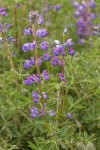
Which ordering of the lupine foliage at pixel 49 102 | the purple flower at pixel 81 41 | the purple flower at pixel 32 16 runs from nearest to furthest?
the purple flower at pixel 32 16 < the lupine foliage at pixel 49 102 < the purple flower at pixel 81 41

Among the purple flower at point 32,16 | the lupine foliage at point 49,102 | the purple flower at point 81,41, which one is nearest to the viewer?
the purple flower at point 32,16

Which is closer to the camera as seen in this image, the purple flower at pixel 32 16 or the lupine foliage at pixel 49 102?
the purple flower at pixel 32 16

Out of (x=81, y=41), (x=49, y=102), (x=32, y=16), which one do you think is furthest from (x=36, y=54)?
(x=81, y=41)

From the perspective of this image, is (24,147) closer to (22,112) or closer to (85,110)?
(22,112)

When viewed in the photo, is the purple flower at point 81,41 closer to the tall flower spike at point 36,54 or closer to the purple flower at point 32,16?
the tall flower spike at point 36,54

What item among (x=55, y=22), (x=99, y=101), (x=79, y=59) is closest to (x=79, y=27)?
(x=55, y=22)

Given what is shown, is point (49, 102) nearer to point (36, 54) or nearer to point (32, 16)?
point (36, 54)

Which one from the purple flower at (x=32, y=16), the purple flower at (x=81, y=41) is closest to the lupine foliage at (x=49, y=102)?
the purple flower at (x=32, y=16)

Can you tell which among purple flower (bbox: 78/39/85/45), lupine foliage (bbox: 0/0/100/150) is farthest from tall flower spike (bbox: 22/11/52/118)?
purple flower (bbox: 78/39/85/45)

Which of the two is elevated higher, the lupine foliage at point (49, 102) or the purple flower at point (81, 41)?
the purple flower at point (81, 41)

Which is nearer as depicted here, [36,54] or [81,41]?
[36,54]

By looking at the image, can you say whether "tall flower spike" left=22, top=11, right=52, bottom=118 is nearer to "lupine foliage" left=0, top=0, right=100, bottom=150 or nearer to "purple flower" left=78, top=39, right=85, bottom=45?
"lupine foliage" left=0, top=0, right=100, bottom=150
